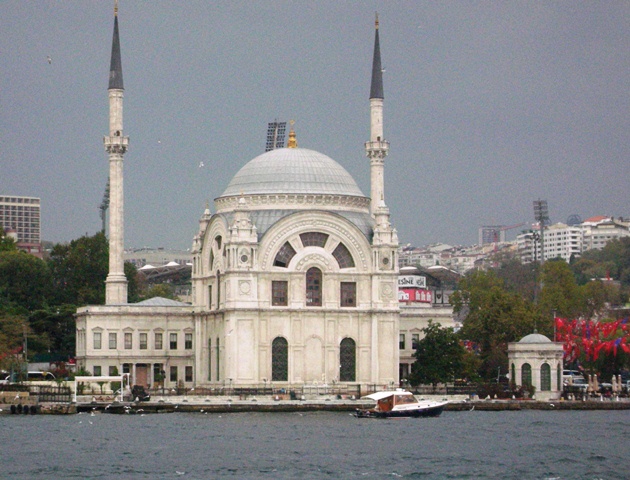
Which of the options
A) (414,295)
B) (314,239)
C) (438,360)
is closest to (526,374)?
(438,360)

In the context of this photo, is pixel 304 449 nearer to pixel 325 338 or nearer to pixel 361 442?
pixel 361 442

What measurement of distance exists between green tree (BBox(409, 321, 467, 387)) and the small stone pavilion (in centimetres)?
415

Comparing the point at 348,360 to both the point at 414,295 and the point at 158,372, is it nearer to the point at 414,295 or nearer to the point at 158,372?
the point at 158,372

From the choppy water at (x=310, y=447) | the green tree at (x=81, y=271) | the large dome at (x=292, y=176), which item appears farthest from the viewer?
the green tree at (x=81, y=271)

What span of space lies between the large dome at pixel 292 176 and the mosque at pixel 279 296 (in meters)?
0.08

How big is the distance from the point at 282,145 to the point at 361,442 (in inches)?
4089

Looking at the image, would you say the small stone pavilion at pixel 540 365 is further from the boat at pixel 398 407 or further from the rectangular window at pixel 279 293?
the rectangular window at pixel 279 293

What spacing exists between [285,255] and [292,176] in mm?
5171

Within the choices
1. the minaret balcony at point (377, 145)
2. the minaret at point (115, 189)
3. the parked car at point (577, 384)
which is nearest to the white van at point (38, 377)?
the minaret at point (115, 189)

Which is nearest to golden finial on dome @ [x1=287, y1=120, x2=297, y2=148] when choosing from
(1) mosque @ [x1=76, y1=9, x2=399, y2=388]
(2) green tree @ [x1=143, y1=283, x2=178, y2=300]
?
(1) mosque @ [x1=76, y1=9, x2=399, y2=388]

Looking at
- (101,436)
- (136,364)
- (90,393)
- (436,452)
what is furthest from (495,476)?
(136,364)

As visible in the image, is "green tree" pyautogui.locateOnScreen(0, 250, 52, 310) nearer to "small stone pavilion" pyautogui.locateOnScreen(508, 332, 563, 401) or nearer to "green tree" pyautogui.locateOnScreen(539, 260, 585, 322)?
"green tree" pyautogui.locateOnScreen(539, 260, 585, 322)

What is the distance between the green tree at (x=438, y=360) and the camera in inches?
4277

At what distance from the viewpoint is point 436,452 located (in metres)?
75.2
